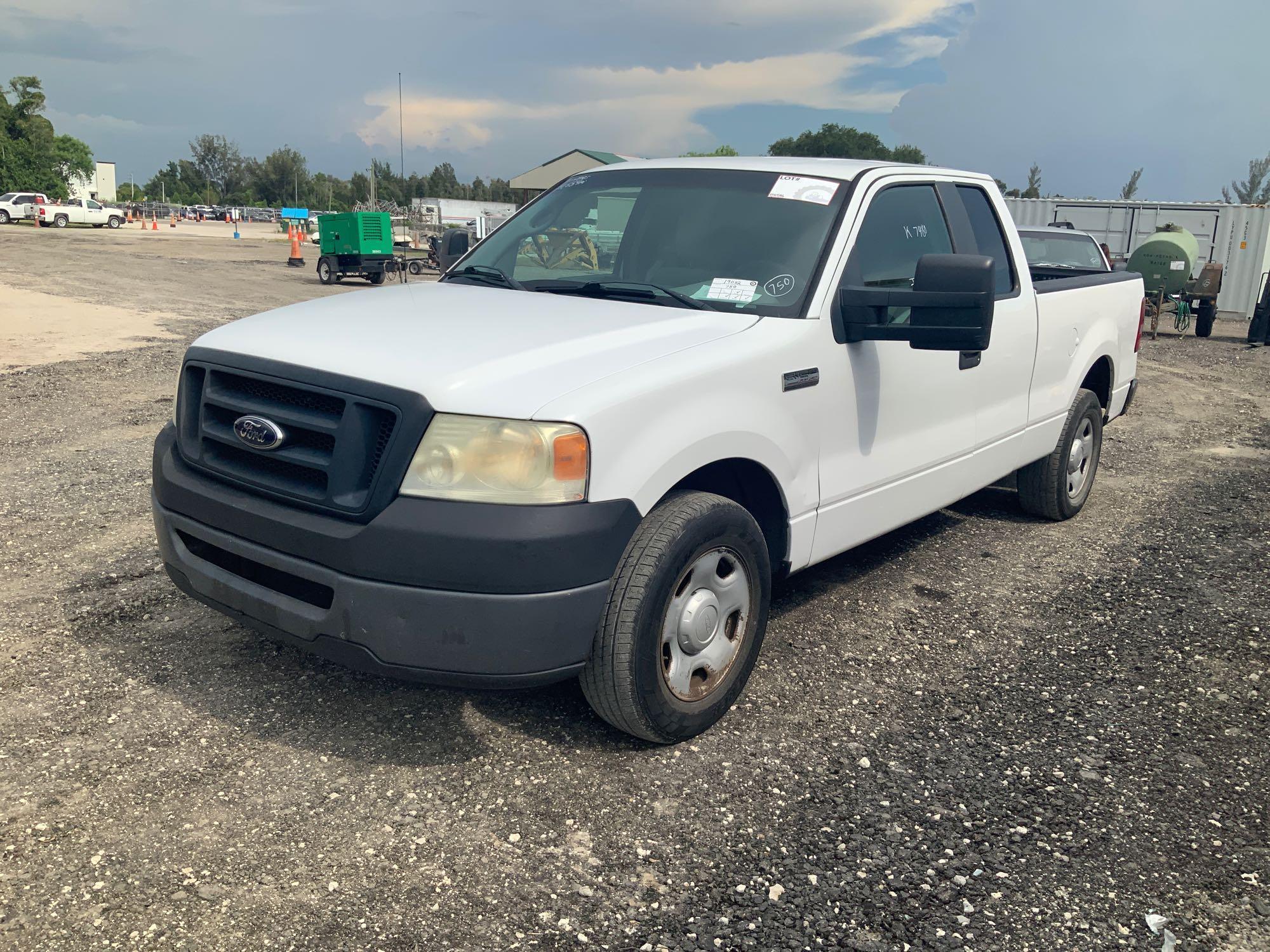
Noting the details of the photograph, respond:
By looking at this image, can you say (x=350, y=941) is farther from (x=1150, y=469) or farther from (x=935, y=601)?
(x=1150, y=469)

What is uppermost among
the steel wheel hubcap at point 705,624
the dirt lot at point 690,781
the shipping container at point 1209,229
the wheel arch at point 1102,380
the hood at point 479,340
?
the shipping container at point 1209,229

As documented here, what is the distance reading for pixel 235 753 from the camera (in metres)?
3.27

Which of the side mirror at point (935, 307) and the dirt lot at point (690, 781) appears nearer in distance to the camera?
the dirt lot at point (690, 781)

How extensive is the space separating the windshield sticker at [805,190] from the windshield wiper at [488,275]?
108 cm

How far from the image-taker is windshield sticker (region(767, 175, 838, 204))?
13.0ft

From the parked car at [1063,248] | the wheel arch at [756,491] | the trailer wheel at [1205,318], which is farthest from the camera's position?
the trailer wheel at [1205,318]

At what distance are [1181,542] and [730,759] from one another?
152 inches

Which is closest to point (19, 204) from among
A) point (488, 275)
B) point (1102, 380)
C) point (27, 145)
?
point (27, 145)

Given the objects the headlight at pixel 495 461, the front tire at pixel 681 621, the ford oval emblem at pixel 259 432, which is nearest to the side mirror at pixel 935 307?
the front tire at pixel 681 621

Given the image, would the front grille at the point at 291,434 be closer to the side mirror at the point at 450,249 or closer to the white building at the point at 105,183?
the side mirror at the point at 450,249

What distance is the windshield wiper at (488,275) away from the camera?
13.6 ft

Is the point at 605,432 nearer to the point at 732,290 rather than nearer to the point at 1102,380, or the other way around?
the point at 732,290

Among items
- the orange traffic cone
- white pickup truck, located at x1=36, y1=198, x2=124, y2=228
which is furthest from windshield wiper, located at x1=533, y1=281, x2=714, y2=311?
white pickup truck, located at x1=36, y1=198, x2=124, y2=228

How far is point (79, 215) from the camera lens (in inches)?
2010
